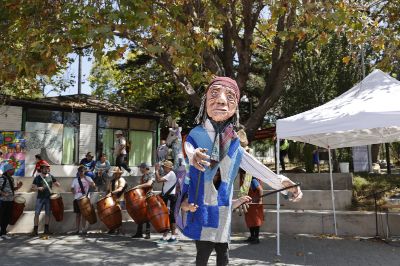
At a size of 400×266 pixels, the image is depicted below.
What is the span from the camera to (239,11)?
551 inches

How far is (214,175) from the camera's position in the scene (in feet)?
12.3

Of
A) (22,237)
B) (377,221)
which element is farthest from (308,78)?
→ (22,237)

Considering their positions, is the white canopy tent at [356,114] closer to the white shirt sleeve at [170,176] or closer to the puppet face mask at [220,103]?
the white shirt sleeve at [170,176]

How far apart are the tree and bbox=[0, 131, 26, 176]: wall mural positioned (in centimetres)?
563

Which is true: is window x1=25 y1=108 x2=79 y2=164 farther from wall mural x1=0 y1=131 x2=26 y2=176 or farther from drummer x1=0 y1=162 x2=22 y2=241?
drummer x1=0 y1=162 x2=22 y2=241

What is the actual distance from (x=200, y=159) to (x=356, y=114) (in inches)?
191

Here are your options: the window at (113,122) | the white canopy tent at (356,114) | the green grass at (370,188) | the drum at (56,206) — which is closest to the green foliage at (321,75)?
the green grass at (370,188)

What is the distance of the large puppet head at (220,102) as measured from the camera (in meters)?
3.86

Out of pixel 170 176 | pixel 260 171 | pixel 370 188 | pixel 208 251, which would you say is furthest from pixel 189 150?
pixel 370 188

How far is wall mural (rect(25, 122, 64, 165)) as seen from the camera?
15.7 metres

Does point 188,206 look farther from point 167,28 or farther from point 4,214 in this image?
point 4,214

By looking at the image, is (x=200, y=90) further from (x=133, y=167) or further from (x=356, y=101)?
(x=356, y=101)

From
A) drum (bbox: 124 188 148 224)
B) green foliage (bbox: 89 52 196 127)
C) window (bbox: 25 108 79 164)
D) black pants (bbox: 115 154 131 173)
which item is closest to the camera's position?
drum (bbox: 124 188 148 224)

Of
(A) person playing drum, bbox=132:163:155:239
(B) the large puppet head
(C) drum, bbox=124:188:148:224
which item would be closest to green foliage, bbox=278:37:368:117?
(A) person playing drum, bbox=132:163:155:239
